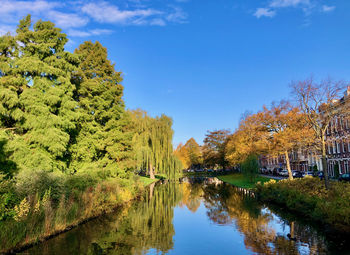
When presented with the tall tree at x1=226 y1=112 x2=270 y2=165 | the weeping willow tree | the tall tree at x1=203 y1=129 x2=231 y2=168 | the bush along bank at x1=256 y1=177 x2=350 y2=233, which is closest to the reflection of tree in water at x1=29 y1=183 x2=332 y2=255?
the bush along bank at x1=256 y1=177 x2=350 y2=233

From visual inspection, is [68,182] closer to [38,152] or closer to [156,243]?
[38,152]

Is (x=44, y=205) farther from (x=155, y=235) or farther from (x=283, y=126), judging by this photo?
(x=283, y=126)

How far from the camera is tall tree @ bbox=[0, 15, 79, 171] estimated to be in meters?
19.8

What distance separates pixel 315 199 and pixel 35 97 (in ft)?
70.5

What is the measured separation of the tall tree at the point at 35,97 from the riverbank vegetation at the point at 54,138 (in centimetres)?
7

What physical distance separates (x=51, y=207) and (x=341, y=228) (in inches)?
568

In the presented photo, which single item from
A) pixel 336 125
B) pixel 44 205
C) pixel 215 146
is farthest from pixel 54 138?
pixel 215 146

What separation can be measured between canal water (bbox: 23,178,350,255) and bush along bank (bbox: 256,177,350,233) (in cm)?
77

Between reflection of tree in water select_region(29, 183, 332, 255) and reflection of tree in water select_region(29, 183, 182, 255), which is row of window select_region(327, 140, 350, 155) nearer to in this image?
reflection of tree in water select_region(29, 183, 332, 255)

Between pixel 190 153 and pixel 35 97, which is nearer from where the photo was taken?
pixel 35 97

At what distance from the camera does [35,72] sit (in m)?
21.6

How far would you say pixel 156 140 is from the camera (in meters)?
44.7

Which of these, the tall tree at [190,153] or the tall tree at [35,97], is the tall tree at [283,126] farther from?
the tall tree at [190,153]

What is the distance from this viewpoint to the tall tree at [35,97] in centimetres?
1981
